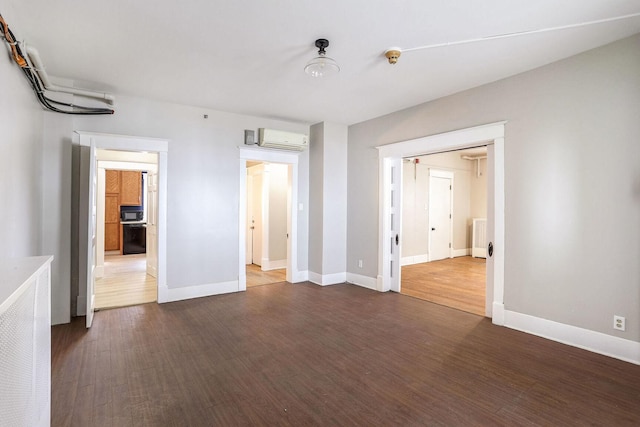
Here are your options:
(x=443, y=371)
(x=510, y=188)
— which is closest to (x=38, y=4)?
(x=443, y=371)

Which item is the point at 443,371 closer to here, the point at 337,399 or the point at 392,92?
the point at 337,399

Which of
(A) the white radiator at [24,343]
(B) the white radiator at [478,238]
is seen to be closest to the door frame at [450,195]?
(B) the white radiator at [478,238]

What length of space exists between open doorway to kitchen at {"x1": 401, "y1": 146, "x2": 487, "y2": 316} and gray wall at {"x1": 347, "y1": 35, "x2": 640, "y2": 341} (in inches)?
94.4

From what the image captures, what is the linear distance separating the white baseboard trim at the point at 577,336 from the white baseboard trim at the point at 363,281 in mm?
2023

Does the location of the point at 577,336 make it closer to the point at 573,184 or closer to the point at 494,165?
the point at 573,184

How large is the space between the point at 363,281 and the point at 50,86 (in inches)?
188

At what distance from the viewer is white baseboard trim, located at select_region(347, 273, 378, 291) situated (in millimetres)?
5230

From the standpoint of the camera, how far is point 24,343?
48.5 inches

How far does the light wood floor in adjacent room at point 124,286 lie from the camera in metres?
4.49

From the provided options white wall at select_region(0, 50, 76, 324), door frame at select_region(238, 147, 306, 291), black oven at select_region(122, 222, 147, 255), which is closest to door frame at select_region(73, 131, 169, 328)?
white wall at select_region(0, 50, 76, 324)

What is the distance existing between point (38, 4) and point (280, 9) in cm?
173

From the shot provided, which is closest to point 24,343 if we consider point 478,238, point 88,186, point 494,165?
point 88,186

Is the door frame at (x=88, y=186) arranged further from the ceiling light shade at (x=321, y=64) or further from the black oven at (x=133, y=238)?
the black oven at (x=133, y=238)

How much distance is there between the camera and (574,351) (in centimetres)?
296
